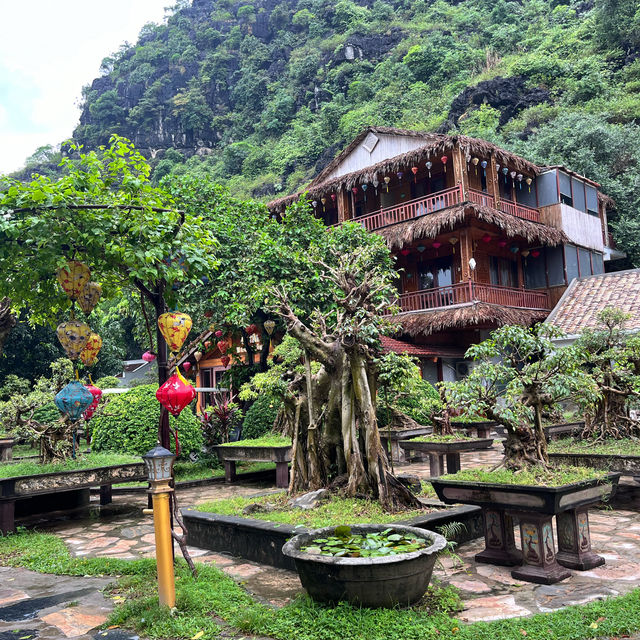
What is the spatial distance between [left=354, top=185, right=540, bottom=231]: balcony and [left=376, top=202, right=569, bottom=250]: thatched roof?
2.01ft

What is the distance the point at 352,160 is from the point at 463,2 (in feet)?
118

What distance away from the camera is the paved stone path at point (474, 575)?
14.1ft

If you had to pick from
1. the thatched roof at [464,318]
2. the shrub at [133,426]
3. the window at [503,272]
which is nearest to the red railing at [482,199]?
the window at [503,272]

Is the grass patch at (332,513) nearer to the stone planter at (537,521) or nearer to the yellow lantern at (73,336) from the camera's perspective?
the stone planter at (537,521)

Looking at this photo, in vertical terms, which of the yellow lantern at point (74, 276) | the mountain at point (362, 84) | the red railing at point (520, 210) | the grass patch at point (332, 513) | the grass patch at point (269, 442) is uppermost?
the mountain at point (362, 84)

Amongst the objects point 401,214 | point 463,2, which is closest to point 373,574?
point 401,214

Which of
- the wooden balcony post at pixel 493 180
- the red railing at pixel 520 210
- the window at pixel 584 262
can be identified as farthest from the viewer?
the window at pixel 584 262

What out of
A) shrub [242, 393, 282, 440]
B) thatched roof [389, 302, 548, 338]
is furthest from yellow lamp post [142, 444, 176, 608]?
thatched roof [389, 302, 548, 338]

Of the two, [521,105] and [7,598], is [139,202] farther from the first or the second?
[521,105]

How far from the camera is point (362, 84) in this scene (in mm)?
42312

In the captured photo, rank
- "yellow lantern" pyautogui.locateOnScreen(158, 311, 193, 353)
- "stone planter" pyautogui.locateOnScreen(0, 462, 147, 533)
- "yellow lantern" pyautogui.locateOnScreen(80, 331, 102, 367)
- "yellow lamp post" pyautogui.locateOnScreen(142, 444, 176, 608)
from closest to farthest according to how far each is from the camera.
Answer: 1. "yellow lamp post" pyautogui.locateOnScreen(142, 444, 176, 608)
2. "yellow lantern" pyautogui.locateOnScreen(158, 311, 193, 353)
3. "yellow lantern" pyautogui.locateOnScreen(80, 331, 102, 367)
4. "stone planter" pyautogui.locateOnScreen(0, 462, 147, 533)

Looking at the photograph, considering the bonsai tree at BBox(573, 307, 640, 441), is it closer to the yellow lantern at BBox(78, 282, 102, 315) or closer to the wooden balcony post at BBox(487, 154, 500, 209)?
the yellow lantern at BBox(78, 282, 102, 315)

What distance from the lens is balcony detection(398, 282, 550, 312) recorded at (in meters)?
17.2

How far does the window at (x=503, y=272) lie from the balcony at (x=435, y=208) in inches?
65.1
